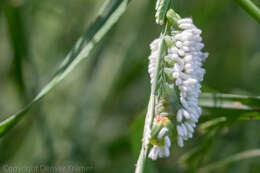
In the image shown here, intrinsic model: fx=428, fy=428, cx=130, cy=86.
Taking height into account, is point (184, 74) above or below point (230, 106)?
above

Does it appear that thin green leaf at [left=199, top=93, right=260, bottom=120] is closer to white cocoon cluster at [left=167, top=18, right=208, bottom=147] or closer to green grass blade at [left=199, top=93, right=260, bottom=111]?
green grass blade at [left=199, top=93, right=260, bottom=111]

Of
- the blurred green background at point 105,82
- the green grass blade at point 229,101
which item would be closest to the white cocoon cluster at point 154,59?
the green grass blade at point 229,101

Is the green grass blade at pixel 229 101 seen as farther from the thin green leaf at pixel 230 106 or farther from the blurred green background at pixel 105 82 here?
the blurred green background at pixel 105 82

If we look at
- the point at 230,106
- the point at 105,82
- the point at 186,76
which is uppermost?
the point at 186,76

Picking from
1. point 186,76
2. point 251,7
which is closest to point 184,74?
→ point 186,76

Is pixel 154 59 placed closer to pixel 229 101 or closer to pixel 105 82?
pixel 229 101

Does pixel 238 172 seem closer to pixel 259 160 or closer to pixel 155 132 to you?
pixel 259 160

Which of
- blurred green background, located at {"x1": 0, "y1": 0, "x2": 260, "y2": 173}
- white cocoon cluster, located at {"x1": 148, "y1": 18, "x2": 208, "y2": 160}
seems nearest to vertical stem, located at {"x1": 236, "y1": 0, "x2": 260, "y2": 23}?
white cocoon cluster, located at {"x1": 148, "y1": 18, "x2": 208, "y2": 160}

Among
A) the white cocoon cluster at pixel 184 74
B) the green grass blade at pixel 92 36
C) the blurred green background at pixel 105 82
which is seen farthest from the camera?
the blurred green background at pixel 105 82

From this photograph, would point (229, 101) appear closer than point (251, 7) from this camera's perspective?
No
